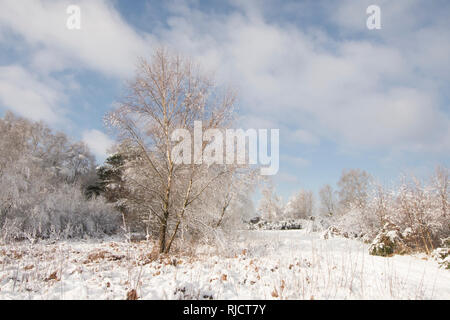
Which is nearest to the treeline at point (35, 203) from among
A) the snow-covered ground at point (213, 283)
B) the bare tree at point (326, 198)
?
the snow-covered ground at point (213, 283)

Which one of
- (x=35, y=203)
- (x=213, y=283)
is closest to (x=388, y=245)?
(x=213, y=283)

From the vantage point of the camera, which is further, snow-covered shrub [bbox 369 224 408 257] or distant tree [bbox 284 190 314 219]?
distant tree [bbox 284 190 314 219]

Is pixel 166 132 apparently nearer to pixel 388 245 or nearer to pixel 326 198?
pixel 388 245

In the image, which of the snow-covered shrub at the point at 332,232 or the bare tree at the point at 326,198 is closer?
the snow-covered shrub at the point at 332,232

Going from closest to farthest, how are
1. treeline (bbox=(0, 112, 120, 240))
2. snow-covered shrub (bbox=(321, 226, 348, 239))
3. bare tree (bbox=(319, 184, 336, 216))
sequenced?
treeline (bbox=(0, 112, 120, 240)), snow-covered shrub (bbox=(321, 226, 348, 239)), bare tree (bbox=(319, 184, 336, 216))

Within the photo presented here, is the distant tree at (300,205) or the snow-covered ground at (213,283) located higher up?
the snow-covered ground at (213,283)

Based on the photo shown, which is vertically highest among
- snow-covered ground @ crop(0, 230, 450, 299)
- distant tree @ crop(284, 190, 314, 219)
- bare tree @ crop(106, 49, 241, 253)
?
bare tree @ crop(106, 49, 241, 253)

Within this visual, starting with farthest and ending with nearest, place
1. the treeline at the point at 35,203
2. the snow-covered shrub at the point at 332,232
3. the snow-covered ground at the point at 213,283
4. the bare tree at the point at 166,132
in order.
Result: the snow-covered shrub at the point at 332,232 → the treeline at the point at 35,203 → the bare tree at the point at 166,132 → the snow-covered ground at the point at 213,283

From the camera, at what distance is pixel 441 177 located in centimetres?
1051

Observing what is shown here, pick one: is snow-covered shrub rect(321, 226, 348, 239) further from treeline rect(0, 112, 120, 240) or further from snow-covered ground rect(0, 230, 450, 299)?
treeline rect(0, 112, 120, 240)

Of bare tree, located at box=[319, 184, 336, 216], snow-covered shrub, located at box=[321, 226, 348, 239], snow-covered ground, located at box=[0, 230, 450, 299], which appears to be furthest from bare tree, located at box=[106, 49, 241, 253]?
bare tree, located at box=[319, 184, 336, 216]

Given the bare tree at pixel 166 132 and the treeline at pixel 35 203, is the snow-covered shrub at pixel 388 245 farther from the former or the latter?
the treeline at pixel 35 203
